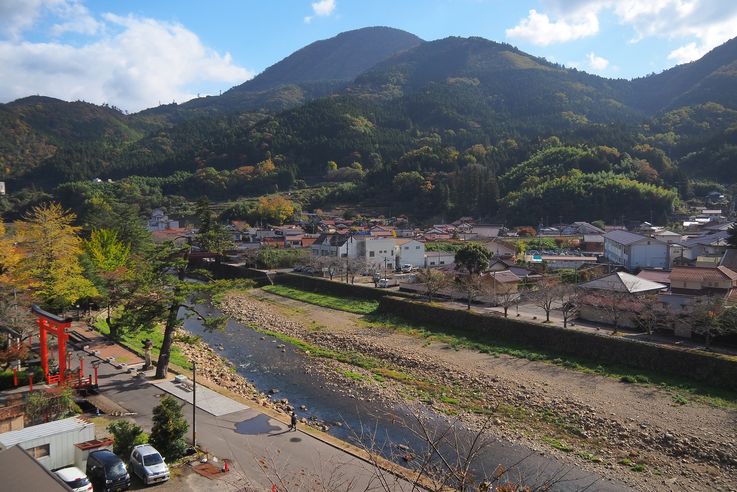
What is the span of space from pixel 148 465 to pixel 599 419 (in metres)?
12.1

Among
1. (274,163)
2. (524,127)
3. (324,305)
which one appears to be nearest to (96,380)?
(324,305)

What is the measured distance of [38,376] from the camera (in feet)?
51.8

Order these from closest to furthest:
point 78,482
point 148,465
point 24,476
A: point 24,476
point 78,482
point 148,465

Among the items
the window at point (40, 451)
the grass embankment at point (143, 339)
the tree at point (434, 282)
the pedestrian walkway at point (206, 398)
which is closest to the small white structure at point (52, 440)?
the window at point (40, 451)

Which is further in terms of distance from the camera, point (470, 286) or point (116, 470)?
point (470, 286)

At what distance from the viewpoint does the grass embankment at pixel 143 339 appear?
20.3 metres

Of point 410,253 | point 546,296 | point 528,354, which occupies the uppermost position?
point 410,253

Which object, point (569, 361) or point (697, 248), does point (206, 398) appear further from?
point (697, 248)

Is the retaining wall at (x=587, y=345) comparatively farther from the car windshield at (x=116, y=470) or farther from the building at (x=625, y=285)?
the car windshield at (x=116, y=470)

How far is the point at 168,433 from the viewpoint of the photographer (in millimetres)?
11133

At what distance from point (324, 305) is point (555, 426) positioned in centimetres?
2016

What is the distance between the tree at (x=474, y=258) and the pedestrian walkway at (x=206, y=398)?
19.0 meters

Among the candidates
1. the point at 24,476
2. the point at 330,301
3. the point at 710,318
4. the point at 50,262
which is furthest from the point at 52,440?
the point at 330,301

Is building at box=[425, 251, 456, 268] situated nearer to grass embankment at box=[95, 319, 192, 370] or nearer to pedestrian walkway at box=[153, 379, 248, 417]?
grass embankment at box=[95, 319, 192, 370]
